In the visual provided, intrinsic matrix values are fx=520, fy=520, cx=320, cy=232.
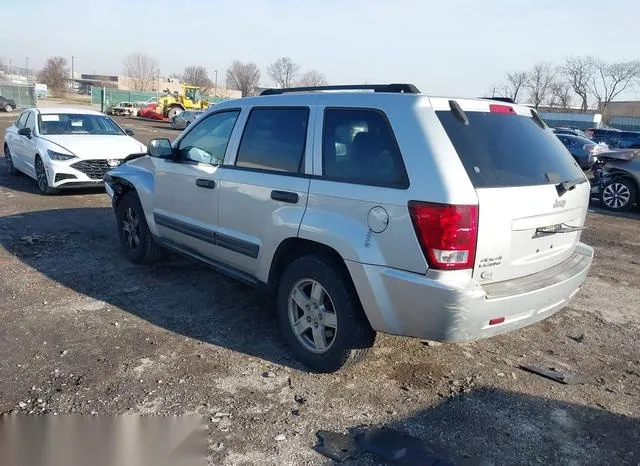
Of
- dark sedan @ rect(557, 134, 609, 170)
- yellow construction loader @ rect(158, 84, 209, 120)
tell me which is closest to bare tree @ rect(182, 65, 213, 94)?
yellow construction loader @ rect(158, 84, 209, 120)

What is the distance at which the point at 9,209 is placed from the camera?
8.34 metres

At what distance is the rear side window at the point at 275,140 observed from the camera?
378cm

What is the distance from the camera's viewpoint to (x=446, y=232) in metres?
2.89

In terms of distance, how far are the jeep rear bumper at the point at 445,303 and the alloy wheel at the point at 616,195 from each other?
31.8ft

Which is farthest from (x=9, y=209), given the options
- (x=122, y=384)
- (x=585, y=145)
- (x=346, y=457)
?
(x=585, y=145)

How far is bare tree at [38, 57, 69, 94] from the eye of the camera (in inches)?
3073

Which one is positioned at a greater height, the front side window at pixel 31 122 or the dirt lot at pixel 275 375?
the front side window at pixel 31 122

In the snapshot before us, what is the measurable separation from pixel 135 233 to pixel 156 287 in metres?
0.92

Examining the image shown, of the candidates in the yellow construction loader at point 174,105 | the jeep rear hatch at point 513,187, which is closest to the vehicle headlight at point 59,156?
the jeep rear hatch at point 513,187

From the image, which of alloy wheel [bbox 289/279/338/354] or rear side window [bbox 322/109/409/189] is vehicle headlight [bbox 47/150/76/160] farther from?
rear side window [bbox 322/109/409/189]

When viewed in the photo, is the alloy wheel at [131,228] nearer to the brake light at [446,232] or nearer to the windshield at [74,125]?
the brake light at [446,232]

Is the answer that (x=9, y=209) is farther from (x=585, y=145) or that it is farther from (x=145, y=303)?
(x=585, y=145)

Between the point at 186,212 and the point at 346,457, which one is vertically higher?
the point at 186,212

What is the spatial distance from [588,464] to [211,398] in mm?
2227
